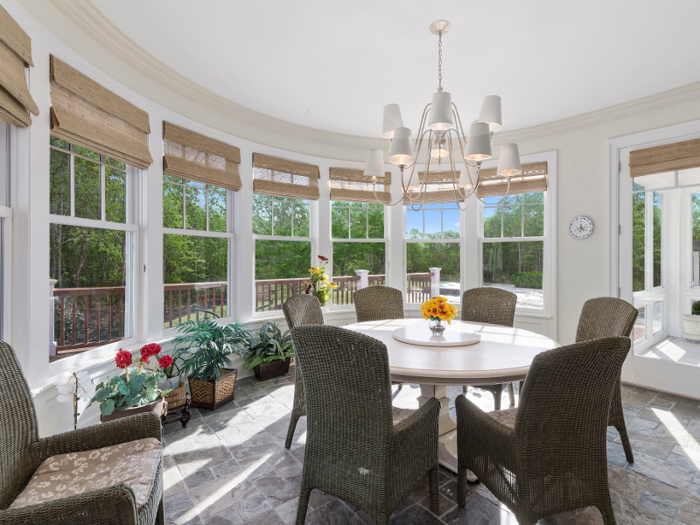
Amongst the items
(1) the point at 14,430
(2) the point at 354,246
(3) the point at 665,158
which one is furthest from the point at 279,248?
(3) the point at 665,158

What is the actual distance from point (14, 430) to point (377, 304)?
244 cm

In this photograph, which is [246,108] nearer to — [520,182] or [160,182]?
[160,182]

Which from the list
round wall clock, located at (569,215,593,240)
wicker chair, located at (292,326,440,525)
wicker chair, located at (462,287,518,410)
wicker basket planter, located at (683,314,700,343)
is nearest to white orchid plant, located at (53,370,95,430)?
wicker chair, located at (292,326,440,525)

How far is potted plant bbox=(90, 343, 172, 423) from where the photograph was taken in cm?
214

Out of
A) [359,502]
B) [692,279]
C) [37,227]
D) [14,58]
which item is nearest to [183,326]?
[37,227]

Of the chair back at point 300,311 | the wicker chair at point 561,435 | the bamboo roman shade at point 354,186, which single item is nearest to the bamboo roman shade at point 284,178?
the bamboo roman shade at point 354,186

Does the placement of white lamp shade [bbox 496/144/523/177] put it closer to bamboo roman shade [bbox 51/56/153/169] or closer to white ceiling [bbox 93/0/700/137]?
white ceiling [bbox 93/0/700/137]

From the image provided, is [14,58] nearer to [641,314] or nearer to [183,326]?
[183,326]

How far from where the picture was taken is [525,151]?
4.16 meters

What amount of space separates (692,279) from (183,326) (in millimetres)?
4429

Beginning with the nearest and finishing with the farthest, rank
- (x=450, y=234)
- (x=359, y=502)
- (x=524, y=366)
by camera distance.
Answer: (x=359, y=502), (x=524, y=366), (x=450, y=234)

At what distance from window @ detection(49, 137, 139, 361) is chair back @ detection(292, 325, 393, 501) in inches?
68.6

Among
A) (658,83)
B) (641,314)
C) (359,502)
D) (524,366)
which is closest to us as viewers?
(359,502)

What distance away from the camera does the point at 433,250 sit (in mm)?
4668
